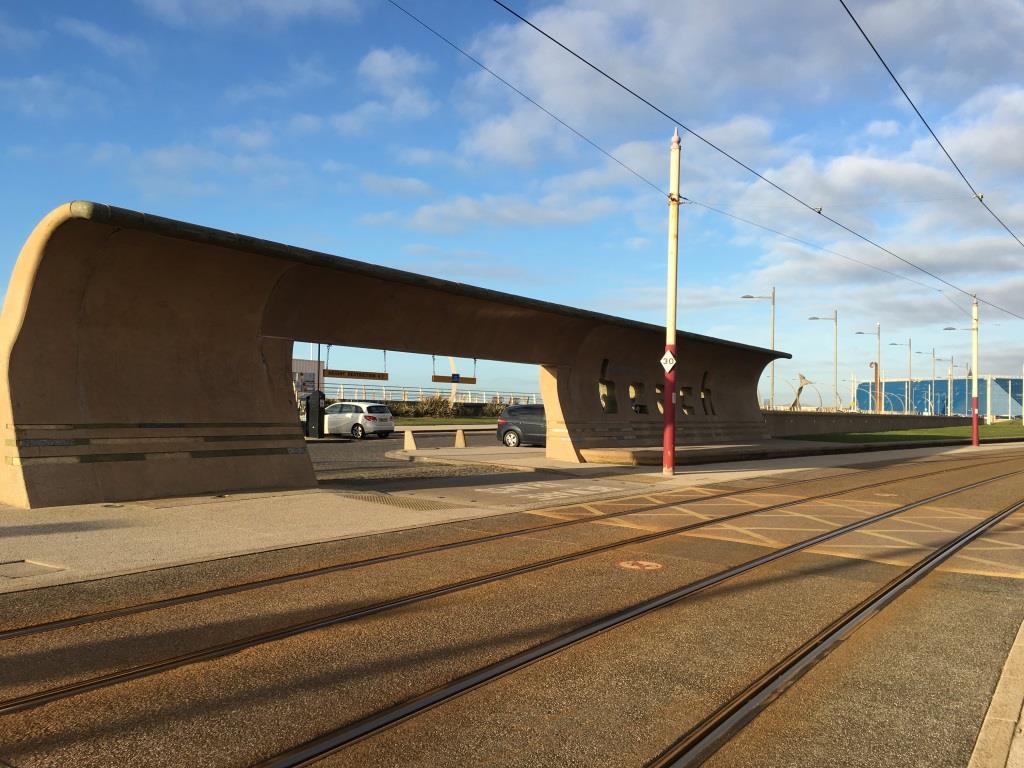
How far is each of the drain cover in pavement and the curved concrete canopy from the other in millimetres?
3355

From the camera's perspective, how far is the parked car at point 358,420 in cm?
3378

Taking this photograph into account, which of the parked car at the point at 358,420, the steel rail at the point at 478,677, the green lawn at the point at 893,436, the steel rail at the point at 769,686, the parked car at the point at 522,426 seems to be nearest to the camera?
the steel rail at the point at 478,677

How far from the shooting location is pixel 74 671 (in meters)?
4.71

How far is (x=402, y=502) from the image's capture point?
12.7m

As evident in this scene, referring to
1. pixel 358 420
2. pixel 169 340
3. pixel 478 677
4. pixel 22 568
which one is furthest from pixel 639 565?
pixel 358 420

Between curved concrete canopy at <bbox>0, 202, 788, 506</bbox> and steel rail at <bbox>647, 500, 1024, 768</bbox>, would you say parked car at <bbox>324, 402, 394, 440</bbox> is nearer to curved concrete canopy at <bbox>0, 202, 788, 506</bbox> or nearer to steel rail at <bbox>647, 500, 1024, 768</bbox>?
curved concrete canopy at <bbox>0, 202, 788, 506</bbox>

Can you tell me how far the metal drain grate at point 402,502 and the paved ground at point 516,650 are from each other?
245 centimetres

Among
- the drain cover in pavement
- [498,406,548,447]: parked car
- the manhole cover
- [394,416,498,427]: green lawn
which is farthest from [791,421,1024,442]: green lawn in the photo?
the drain cover in pavement

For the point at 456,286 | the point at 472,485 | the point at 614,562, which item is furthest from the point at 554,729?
the point at 456,286

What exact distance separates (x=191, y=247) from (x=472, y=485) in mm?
6720

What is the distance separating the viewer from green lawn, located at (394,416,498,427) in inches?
1718

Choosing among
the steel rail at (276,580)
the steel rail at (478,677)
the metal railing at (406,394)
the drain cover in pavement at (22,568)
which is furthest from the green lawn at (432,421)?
the steel rail at (478,677)

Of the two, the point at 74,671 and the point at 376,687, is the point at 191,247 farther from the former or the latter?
the point at 376,687

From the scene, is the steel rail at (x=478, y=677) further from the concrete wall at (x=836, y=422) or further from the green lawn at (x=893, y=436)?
the green lawn at (x=893, y=436)
